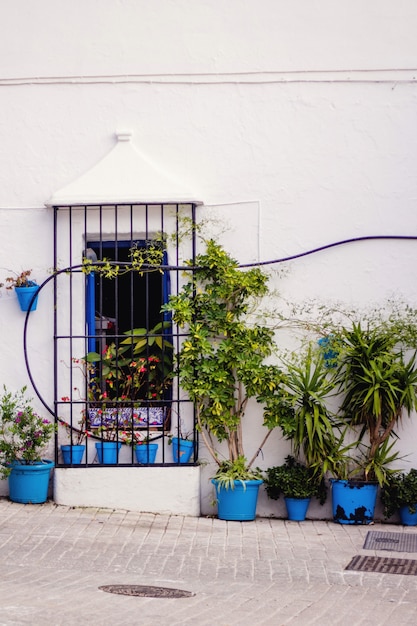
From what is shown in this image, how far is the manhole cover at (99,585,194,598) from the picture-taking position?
255 inches

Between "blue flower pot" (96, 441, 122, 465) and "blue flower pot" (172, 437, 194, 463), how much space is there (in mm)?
522

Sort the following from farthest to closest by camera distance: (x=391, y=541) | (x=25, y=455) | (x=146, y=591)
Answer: (x=25, y=455)
(x=391, y=541)
(x=146, y=591)

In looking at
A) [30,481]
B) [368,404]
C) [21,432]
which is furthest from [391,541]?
[21,432]

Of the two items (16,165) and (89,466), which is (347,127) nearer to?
(16,165)

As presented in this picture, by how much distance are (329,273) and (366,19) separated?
2.37 meters

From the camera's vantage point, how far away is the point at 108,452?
30.0 feet

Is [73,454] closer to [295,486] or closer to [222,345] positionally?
[222,345]

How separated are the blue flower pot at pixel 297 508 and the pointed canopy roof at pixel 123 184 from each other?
2863 millimetres

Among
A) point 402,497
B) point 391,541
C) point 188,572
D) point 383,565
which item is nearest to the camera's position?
point 188,572

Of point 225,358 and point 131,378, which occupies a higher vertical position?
point 225,358

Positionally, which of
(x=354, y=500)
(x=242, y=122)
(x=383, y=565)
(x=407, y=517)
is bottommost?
(x=383, y=565)

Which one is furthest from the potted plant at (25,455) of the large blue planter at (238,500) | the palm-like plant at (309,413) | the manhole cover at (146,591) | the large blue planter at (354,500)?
the large blue planter at (354,500)

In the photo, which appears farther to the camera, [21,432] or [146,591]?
[21,432]

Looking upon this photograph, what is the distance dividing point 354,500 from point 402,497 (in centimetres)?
42
